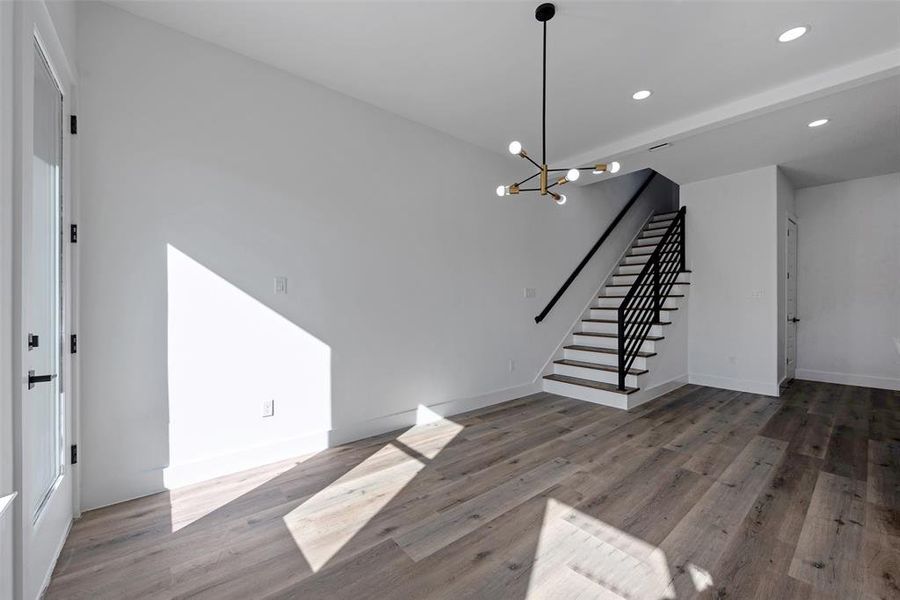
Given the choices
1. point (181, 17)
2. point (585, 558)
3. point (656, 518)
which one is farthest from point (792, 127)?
point (181, 17)

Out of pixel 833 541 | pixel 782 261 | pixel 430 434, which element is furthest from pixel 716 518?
pixel 782 261

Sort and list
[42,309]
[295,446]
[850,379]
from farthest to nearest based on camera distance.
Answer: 1. [850,379]
2. [295,446]
3. [42,309]

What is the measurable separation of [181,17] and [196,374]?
89.1 inches

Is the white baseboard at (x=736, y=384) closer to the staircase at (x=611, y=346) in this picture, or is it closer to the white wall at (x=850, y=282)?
the staircase at (x=611, y=346)

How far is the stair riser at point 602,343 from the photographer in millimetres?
4832

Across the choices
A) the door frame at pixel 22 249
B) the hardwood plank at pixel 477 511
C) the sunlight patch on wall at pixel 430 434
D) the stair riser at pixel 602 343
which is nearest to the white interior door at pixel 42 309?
the door frame at pixel 22 249

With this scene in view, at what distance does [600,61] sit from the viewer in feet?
9.13

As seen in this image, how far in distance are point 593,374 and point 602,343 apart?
0.60 metres

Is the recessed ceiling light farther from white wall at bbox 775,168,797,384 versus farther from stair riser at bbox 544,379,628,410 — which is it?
stair riser at bbox 544,379,628,410

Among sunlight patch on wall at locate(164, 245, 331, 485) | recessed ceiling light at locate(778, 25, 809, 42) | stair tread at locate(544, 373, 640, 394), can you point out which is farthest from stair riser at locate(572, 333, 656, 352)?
sunlight patch on wall at locate(164, 245, 331, 485)

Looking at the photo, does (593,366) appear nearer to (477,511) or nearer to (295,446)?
(477,511)

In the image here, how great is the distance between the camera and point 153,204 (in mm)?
2436
